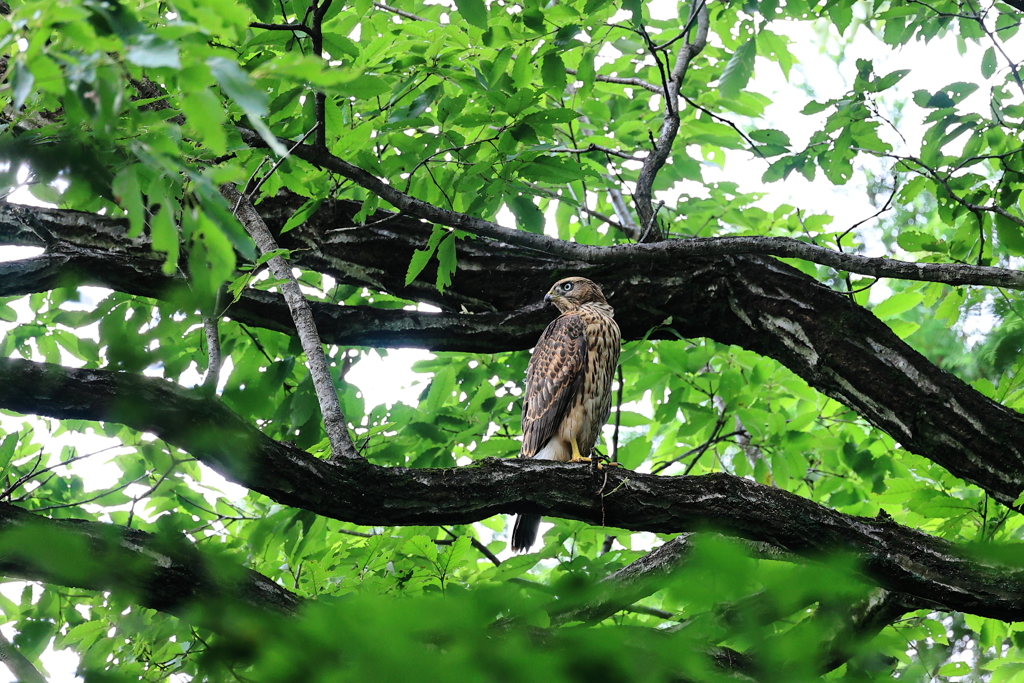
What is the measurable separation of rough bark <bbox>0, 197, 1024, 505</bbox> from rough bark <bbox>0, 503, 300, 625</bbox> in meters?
1.91

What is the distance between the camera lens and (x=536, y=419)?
14.2 feet

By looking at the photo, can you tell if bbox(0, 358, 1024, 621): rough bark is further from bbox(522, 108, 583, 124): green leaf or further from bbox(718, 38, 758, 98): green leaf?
bbox(718, 38, 758, 98): green leaf

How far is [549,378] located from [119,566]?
10.7 ft

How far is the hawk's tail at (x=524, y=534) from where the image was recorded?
13.2ft

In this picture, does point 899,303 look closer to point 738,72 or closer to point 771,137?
point 771,137

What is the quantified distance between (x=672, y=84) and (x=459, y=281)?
1.41 metres

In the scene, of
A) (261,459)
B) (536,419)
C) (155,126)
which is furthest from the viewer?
(536,419)

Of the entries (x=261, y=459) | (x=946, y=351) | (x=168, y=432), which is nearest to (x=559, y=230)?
(x=261, y=459)

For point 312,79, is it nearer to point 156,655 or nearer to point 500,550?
point 156,655

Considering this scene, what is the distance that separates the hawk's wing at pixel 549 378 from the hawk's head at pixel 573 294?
81mm

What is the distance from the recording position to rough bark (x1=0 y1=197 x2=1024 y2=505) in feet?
10.4

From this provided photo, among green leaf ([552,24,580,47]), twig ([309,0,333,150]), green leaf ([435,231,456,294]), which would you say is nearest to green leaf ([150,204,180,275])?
twig ([309,0,333,150])

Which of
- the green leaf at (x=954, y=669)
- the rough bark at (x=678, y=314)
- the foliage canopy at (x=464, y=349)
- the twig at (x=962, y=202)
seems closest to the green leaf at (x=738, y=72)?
the foliage canopy at (x=464, y=349)

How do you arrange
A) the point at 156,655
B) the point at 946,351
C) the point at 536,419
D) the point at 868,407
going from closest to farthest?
the point at 156,655
the point at 868,407
the point at 536,419
the point at 946,351
